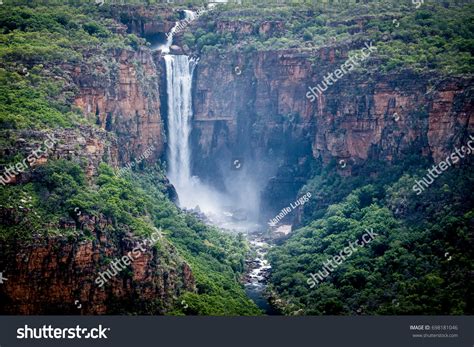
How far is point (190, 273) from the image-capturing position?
71.5m

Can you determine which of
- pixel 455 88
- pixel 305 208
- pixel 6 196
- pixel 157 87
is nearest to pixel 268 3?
pixel 157 87

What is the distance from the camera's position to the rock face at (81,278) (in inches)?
2421

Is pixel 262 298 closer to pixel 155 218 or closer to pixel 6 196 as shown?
pixel 155 218
